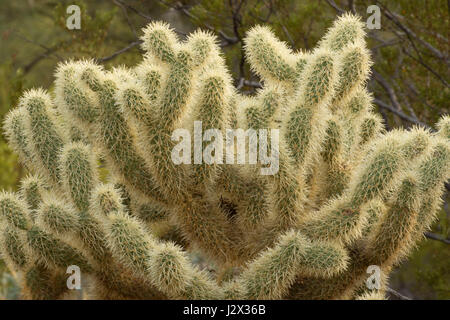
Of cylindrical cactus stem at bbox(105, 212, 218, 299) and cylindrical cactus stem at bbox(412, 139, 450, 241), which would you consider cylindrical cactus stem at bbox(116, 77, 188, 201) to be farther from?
cylindrical cactus stem at bbox(412, 139, 450, 241)

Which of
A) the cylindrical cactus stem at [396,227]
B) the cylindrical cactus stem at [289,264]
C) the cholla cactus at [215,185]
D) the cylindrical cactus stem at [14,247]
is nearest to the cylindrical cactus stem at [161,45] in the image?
the cholla cactus at [215,185]

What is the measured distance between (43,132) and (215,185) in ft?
2.79

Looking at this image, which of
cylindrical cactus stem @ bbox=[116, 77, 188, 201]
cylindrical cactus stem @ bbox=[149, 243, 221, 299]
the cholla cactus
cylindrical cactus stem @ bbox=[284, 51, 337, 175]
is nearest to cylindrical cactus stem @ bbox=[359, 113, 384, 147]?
the cholla cactus

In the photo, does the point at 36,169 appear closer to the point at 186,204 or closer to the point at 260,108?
the point at 186,204

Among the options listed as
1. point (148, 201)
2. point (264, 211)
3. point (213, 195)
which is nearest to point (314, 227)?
point (264, 211)

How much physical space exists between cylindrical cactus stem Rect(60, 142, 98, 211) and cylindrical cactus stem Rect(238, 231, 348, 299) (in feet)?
2.68

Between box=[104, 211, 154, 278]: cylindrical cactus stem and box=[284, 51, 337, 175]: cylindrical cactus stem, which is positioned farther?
box=[284, 51, 337, 175]: cylindrical cactus stem

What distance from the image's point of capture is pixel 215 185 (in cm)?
263

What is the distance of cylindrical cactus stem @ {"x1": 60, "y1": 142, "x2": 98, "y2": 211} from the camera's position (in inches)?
101

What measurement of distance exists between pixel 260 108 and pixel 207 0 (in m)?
3.02

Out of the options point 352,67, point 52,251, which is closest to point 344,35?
point 352,67

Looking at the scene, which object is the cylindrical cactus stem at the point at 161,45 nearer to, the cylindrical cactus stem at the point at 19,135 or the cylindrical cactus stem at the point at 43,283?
the cylindrical cactus stem at the point at 19,135

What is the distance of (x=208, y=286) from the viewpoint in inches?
93.7

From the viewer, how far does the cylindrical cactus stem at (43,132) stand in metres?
2.72
